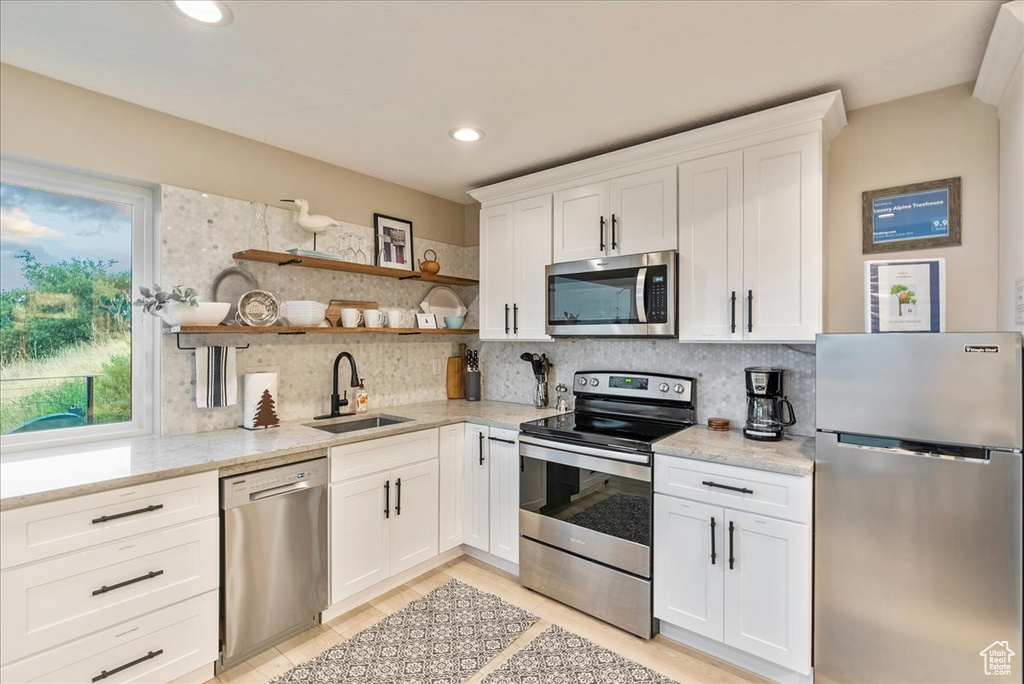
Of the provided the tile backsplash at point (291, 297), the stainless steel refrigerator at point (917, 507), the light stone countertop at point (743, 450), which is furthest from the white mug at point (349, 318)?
the stainless steel refrigerator at point (917, 507)

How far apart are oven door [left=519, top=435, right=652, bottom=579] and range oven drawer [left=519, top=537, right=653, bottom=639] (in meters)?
0.05

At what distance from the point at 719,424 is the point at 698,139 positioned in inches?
57.9

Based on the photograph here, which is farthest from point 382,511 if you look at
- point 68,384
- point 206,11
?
point 206,11

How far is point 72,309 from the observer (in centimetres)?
217

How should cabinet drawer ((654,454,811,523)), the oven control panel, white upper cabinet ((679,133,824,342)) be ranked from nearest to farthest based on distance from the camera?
cabinet drawer ((654,454,811,523)) < white upper cabinet ((679,133,824,342)) < the oven control panel

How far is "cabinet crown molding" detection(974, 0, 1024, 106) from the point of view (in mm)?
1523

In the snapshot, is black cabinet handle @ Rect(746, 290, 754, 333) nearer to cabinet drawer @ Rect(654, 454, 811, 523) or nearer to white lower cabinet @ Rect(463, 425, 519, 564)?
cabinet drawer @ Rect(654, 454, 811, 523)

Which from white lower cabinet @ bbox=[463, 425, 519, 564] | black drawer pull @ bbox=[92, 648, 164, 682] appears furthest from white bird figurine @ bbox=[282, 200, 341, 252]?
black drawer pull @ bbox=[92, 648, 164, 682]

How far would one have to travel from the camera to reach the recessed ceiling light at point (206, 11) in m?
1.52

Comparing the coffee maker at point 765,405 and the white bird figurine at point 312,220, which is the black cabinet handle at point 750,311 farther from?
the white bird figurine at point 312,220

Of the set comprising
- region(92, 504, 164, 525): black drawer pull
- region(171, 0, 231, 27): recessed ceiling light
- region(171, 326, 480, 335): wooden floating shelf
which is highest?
region(171, 0, 231, 27): recessed ceiling light

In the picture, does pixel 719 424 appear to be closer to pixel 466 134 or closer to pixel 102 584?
pixel 466 134

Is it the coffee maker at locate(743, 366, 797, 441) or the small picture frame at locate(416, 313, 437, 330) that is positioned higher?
the small picture frame at locate(416, 313, 437, 330)

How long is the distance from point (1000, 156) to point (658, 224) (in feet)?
4.53
